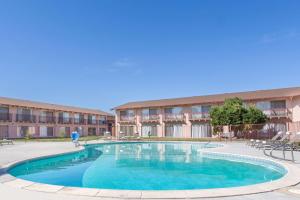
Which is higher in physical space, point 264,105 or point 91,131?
point 264,105

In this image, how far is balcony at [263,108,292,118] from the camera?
3092cm

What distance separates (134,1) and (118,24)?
388cm

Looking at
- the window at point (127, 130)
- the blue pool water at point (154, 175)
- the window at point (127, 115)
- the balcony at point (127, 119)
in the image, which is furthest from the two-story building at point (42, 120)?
the blue pool water at point (154, 175)

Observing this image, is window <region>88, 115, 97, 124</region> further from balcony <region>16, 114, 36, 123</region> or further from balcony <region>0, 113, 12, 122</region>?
balcony <region>0, 113, 12, 122</region>

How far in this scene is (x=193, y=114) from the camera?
37.2 metres

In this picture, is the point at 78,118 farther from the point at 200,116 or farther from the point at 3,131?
the point at 200,116

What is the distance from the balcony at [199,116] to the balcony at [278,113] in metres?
Result: 7.13

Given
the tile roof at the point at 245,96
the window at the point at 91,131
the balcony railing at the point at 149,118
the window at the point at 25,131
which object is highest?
the tile roof at the point at 245,96

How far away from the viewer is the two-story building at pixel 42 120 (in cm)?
3638

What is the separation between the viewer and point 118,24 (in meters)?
24.2

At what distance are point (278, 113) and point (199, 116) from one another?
9557 millimetres

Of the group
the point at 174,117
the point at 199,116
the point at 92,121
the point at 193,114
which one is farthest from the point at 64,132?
the point at 199,116

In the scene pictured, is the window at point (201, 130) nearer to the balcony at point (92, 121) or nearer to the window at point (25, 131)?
the balcony at point (92, 121)

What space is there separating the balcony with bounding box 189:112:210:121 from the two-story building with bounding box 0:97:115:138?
567 inches
